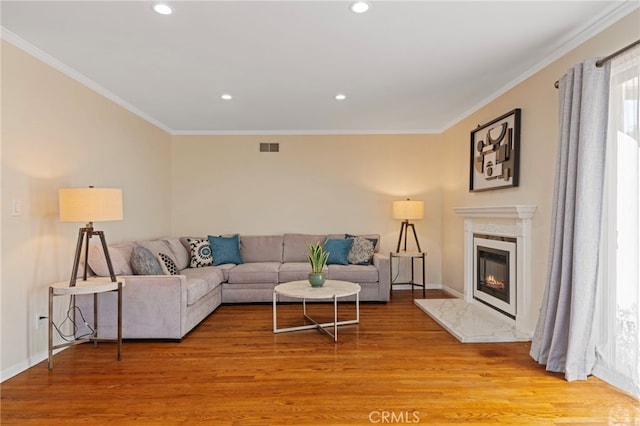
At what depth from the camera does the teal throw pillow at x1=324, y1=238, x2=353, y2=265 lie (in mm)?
5055

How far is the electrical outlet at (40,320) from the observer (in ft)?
9.49

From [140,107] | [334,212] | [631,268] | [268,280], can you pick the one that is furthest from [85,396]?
[334,212]

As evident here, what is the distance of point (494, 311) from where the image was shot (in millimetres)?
3953

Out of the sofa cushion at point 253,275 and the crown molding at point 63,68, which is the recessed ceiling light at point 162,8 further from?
the sofa cushion at point 253,275

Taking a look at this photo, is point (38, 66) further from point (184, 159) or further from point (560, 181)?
point (560, 181)

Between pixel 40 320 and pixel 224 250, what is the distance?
7.83ft

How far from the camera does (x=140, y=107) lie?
→ 4473mm

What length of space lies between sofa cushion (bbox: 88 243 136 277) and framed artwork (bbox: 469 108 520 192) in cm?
397

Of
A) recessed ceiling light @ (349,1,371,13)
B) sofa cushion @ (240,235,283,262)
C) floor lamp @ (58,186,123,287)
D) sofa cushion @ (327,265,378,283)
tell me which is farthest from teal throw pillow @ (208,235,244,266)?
recessed ceiling light @ (349,1,371,13)

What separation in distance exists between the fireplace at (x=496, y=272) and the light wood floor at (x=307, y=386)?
660mm

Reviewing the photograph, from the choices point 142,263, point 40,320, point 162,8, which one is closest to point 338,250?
point 142,263

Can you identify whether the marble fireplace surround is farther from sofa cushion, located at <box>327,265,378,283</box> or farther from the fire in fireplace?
sofa cushion, located at <box>327,265,378,283</box>

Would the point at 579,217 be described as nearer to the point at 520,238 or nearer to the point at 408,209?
the point at 520,238

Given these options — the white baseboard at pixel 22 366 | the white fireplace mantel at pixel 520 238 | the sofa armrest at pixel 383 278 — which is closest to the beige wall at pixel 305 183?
the sofa armrest at pixel 383 278
